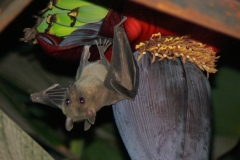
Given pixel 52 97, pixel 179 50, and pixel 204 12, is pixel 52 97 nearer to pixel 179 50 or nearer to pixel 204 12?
pixel 179 50

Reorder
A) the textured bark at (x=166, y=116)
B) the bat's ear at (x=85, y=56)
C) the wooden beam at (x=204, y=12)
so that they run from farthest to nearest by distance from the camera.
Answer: the bat's ear at (x=85, y=56) → the textured bark at (x=166, y=116) → the wooden beam at (x=204, y=12)

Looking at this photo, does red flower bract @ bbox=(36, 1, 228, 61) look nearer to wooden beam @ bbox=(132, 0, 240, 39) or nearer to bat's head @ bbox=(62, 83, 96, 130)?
bat's head @ bbox=(62, 83, 96, 130)

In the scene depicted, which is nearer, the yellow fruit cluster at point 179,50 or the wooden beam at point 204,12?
the wooden beam at point 204,12

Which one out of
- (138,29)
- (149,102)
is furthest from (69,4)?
(149,102)

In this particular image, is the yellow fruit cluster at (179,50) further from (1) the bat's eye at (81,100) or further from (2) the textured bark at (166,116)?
(1) the bat's eye at (81,100)

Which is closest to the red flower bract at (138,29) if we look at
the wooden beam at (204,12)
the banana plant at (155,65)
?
the banana plant at (155,65)

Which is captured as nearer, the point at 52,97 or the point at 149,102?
the point at 149,102

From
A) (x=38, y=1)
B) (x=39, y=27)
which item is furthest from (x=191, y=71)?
(x=38, y=1)
